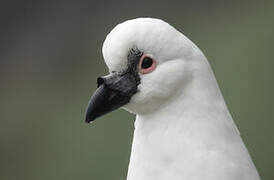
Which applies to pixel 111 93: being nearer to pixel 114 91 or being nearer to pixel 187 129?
pixel 114 91

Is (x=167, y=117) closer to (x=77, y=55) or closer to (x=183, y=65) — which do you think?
(x=183, y=65)

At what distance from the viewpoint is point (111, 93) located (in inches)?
78.8

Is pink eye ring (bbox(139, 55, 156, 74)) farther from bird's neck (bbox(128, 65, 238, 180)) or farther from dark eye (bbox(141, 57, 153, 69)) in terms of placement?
bird's neck (bbox(128, 65, 238, 180))

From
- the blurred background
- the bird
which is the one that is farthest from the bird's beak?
the blurred background

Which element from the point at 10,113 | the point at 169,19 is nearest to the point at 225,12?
the point at 169,19

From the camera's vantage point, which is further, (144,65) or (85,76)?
(85,76)

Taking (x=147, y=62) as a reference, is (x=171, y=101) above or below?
below

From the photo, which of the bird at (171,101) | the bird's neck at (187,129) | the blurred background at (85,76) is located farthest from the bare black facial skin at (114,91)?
the blurred background at (85,76)

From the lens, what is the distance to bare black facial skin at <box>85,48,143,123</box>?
1.99 m

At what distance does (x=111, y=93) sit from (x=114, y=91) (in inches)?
0.5

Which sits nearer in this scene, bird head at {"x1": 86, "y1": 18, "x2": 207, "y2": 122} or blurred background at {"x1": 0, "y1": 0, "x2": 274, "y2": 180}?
bird head at {"x1": 86, "y1": 18, "x2": 207, "y2": 122}

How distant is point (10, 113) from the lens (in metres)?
5.50

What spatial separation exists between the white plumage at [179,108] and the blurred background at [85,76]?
98.3 inches

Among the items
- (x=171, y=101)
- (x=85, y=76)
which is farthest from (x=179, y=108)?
(x=85, y=76)
